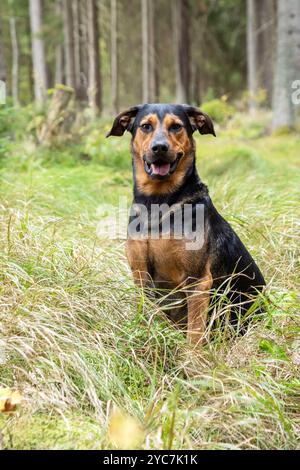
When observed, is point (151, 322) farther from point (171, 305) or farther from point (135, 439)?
point (135, 439)

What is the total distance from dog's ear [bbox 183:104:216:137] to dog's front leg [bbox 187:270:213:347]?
0.98m

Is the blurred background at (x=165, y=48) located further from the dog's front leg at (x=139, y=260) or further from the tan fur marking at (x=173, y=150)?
the dog's front leg at (x=139, y=260)

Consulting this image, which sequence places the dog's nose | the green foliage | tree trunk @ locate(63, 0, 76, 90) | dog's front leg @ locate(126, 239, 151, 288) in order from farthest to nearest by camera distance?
tree trunk @ locate(63, 0, 76, 90) → the green foliage → dog's front leg @ locate(126, 239, 151, 288) → the dog's nose

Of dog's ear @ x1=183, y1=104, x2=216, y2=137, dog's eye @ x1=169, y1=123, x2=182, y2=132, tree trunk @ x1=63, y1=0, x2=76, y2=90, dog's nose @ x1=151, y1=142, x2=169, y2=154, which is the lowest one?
dog's nose @ x1=151, y1=142, x2=169, y2=154

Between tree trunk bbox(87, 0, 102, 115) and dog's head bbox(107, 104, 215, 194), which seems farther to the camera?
tree trunk bbox(87, 0, 102, 115)

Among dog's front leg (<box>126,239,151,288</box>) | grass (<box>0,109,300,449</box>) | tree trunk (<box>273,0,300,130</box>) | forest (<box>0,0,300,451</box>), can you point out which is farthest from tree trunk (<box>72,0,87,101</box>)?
dog's front leg (<box>126,239,151,288</box>)

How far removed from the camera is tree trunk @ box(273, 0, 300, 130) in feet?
38.6

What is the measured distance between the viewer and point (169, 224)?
3471 millimetres

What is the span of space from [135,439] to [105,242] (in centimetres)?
262

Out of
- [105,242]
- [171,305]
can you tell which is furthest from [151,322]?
[105,242]

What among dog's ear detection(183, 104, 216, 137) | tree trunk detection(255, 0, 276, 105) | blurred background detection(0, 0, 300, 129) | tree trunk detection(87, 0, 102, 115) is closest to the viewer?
dog's ear detection(183, 104, 216, 137)

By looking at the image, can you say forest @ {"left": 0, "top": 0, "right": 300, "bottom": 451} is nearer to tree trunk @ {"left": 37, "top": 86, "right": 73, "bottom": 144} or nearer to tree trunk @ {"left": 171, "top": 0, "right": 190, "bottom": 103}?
tree trunk @ {"left": 37, "top": 86, "right": 73, "bottom": 144}

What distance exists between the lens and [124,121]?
12.9ft

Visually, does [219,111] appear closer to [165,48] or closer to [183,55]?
[183,55]
